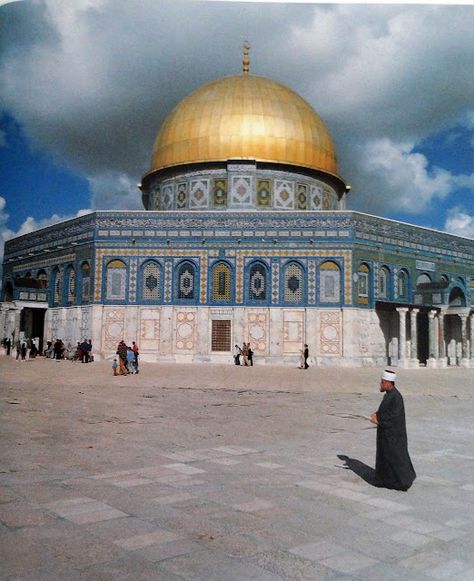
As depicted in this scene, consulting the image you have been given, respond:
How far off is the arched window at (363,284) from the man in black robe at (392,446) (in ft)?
57.8

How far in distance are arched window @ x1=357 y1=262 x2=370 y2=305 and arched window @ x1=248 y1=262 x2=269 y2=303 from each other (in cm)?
331

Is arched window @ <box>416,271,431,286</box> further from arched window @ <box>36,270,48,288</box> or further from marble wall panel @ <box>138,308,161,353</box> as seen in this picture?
arched window @ <box>36,270,48,288</box>

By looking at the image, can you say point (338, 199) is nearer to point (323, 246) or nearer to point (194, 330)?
point (323, 246)

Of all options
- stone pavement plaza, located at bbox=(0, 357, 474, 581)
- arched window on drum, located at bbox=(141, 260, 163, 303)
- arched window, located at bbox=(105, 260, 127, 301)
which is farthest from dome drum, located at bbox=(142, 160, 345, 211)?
stone pavement plaza, located at bbox=(0, 357, 474, 581)

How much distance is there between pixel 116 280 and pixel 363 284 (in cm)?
900

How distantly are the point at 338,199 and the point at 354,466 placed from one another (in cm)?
2384

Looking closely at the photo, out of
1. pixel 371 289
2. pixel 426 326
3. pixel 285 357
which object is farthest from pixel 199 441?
pixel 426 326

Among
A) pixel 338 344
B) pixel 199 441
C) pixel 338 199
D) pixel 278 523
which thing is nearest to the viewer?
pixel 278 523

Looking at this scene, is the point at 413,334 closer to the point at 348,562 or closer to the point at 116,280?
the point at 116,280

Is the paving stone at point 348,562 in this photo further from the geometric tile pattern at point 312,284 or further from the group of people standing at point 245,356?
the geometric tile pattern at point 312,284

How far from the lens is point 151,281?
22.6 meters

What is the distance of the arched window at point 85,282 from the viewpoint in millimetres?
23170

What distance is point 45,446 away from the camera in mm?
5918

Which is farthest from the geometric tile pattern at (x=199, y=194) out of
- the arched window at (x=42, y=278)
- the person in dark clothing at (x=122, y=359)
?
the person in dark clothing at (x=122, y=359)
